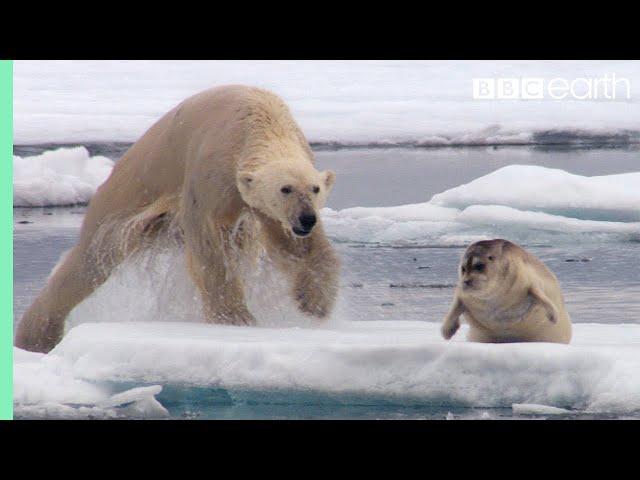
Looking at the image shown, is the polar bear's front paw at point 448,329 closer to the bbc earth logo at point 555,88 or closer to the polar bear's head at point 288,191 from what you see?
the polar bear's head at point 288,191

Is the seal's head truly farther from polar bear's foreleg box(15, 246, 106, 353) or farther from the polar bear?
polar bear's foreleg box(15, 246, 106, 353)

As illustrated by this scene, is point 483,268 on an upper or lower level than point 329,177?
lower

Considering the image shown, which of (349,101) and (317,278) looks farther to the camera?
(349,101)

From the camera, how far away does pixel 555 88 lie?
10.2 m

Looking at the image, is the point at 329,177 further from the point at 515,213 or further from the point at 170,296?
the point at 515,213

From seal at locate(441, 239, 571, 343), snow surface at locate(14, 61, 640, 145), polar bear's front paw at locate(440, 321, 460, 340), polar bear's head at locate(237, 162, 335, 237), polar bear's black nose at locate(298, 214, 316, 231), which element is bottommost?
polar bear's front paw at locate(440, 321, 460, 340)

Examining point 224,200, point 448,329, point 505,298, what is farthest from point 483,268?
point 224,200

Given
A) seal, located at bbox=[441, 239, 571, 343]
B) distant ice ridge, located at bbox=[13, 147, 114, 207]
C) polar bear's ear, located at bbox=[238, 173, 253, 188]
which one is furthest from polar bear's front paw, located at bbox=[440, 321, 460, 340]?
distant ice ridge, located at bbox=[13, 147, 114, 207]

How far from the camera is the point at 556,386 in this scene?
878cm

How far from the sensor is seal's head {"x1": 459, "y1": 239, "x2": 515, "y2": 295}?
9.18 metres

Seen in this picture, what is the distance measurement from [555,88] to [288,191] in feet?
6.71

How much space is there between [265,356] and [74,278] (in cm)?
258

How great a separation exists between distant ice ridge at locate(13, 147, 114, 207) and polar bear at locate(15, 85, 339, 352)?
29cm

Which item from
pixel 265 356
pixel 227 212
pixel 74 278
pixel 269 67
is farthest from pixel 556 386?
pixel 74 278
